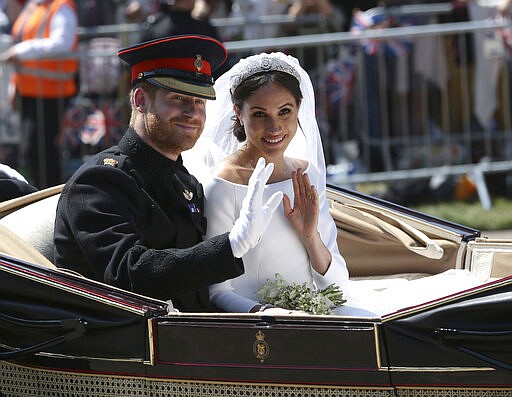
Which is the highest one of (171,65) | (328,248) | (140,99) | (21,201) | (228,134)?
(171,65)

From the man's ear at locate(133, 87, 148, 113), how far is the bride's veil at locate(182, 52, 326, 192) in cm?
37

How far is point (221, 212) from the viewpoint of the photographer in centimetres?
371

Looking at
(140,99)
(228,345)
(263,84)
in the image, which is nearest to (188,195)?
(140,99)

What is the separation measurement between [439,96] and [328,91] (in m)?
0.92

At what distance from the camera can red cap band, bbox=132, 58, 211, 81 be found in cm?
355

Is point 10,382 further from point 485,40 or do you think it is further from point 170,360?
point 485,40

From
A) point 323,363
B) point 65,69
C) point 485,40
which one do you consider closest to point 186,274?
point 323,363

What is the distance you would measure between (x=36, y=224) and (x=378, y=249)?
141cm

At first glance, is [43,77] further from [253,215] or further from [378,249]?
[253,215]

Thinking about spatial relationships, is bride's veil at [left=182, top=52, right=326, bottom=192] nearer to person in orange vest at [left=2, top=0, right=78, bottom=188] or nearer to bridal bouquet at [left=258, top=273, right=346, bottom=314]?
bridal bouquet at [left=258, top=273, right=346, bottom=314]

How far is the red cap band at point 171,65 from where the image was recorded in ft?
11.6

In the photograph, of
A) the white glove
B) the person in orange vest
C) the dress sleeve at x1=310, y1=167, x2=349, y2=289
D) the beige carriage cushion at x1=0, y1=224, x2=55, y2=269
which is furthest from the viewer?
the person in orange vest

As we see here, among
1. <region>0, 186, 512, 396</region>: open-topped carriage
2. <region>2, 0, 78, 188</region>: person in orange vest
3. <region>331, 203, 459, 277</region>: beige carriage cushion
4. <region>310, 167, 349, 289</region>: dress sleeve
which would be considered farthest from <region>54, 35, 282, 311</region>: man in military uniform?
<region>2, 0, 78, 188</region>: person in orange vest

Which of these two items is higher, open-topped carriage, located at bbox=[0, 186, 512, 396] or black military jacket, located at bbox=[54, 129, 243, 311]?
black military jacket, located at bbox=[54, 129, 243, 311]
